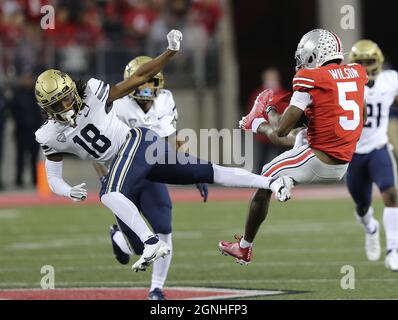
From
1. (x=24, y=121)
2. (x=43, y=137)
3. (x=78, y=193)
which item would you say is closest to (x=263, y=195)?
(x=78, y=193)

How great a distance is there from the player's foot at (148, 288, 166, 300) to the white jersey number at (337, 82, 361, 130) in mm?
1719

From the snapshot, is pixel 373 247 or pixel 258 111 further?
pixel 373 247

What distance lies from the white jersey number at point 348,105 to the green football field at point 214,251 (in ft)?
3.95

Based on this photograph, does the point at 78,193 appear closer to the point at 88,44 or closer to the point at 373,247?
the point at 373,247

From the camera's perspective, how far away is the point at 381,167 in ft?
33.4

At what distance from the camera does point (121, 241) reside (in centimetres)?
916

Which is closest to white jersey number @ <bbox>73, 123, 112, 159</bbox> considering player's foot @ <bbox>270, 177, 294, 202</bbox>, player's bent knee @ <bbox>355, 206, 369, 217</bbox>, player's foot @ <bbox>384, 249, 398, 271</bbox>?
player's foot @ <bbox>270, 177, 294, 202</bbox>

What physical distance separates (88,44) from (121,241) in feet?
30.9

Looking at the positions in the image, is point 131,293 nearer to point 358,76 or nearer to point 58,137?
point 58,137

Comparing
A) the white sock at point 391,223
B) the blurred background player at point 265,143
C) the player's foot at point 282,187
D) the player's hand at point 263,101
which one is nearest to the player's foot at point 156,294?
the player's foot at point 282,187

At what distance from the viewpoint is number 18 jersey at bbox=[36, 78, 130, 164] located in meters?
8.09

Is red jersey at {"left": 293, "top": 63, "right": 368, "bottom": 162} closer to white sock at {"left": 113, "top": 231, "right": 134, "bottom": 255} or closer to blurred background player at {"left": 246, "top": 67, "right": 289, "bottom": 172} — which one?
white sock at {"left": 113, "top": 231, "right": 134, "bottom": 255}
